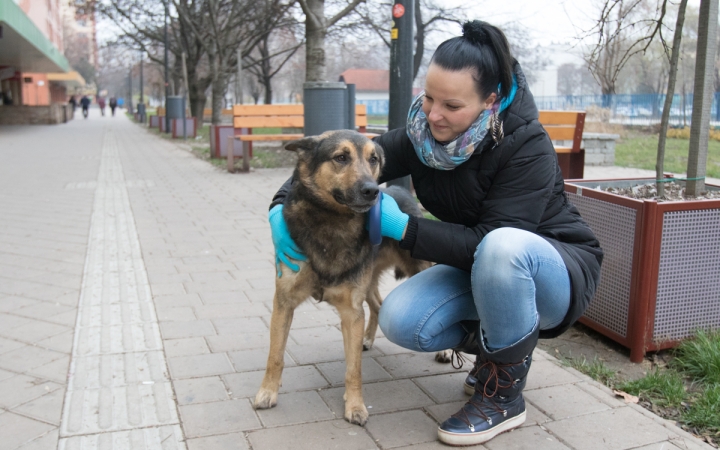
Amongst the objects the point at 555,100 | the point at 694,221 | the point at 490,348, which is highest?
the point at 555,100

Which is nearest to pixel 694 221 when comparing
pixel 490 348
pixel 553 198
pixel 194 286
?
pixel 553 198

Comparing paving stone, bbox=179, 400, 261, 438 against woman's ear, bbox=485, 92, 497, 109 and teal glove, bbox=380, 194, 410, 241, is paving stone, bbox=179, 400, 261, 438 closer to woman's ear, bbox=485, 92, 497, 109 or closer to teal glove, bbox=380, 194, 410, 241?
teal glove, bbox=380, 194, 410, 241

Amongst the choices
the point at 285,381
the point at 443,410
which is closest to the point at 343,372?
the point at 285,381

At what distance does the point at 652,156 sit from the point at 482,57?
1386cm

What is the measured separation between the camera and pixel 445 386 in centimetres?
329

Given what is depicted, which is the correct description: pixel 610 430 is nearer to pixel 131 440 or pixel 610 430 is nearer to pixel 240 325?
pixel 131 440

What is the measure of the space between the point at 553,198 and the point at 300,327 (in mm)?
1963

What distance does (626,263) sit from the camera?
3.50m

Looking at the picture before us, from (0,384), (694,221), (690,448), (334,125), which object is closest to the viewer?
(690,448)

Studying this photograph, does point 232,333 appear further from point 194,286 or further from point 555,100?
point 555,100

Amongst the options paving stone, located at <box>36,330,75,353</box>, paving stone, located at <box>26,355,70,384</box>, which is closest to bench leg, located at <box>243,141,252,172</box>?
paving stone, located at <box>36,330,75,353</box>

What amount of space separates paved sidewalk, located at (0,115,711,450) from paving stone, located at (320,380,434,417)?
0.01 metres

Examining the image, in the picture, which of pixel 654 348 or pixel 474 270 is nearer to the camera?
pixel 474 270

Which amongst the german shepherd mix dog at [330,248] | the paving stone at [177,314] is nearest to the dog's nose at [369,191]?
the german shepherd mix dog at [330,248]
